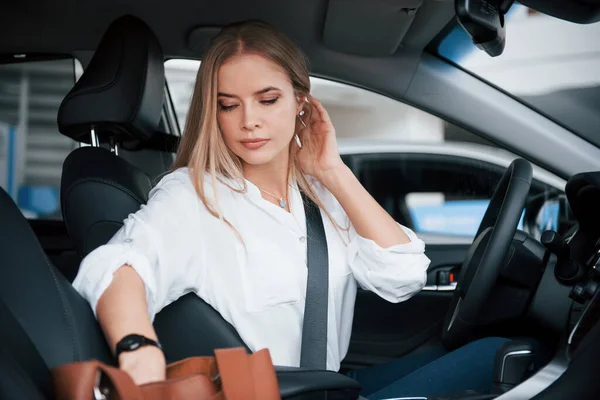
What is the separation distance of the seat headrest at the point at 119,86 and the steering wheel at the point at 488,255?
91cm

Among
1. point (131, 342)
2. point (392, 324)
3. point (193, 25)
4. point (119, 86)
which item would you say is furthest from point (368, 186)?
point (131, 342)

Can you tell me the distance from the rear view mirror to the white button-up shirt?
0.64 metres

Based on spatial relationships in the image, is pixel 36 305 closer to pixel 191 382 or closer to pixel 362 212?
pixel 191 382

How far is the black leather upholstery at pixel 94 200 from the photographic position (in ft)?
6.59

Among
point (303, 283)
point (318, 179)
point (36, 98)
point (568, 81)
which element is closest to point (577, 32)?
point (568, 81)

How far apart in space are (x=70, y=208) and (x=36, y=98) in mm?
866

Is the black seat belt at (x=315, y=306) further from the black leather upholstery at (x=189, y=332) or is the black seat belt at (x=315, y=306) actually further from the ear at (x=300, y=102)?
the ear at (x=300, y=102)

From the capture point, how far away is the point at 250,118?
1.82m

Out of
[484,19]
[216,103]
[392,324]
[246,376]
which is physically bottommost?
[392,324]

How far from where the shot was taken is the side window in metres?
2.76

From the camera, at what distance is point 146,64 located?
2.14m

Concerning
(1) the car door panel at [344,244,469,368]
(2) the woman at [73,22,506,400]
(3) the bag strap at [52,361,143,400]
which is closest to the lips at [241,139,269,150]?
(2) the woman at [73,22,506,400]

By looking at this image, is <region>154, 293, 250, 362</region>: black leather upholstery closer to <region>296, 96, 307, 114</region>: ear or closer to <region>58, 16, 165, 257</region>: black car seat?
<region>58, 16, 165, 257</region>: black car seat

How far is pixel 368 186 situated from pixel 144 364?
6.65ft
